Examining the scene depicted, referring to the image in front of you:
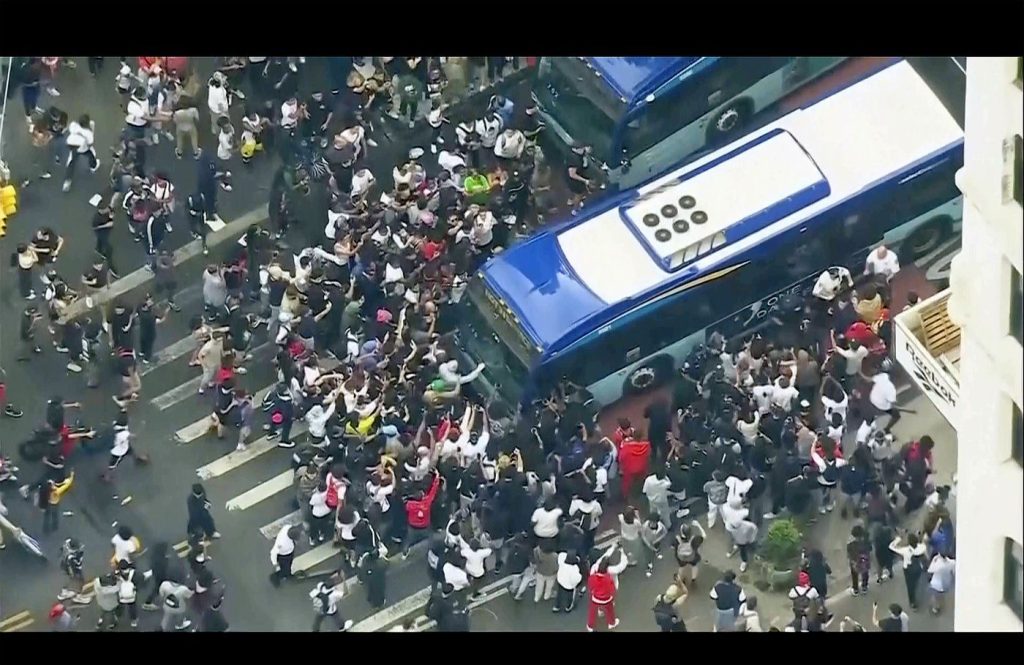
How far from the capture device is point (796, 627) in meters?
38.8

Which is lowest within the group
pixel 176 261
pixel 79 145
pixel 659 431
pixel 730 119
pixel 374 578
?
pixel 374 578

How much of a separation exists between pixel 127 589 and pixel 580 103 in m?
10.9

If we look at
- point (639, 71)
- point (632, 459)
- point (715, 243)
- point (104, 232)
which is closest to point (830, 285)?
point (715, 243)

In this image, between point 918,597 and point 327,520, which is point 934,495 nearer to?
point 918,597

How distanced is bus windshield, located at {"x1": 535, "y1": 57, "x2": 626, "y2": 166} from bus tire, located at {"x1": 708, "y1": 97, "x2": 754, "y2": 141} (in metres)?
1.68

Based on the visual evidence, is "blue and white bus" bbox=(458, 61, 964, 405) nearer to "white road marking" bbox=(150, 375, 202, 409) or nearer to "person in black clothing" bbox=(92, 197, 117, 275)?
"white road marking" bbox=(150, 375, 202, 409)

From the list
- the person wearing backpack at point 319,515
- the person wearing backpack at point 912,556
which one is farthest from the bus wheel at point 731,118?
the person wearing backpack at point 319,515

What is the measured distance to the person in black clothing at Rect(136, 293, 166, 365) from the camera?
142ft

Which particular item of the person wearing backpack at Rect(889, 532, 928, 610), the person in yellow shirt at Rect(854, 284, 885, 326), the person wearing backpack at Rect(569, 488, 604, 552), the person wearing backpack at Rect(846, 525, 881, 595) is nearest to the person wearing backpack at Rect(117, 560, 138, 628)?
the person wearing backpack at Rect(569, 488, 604, 552)

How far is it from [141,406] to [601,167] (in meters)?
8.08

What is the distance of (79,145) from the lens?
152 feet

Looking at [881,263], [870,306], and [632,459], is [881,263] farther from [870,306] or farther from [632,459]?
[632,459]

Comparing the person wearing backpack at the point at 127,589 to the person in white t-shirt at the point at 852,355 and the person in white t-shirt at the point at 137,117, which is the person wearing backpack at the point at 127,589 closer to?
the person in white t-shirt at the point at 137,117

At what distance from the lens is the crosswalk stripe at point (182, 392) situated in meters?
43.1
